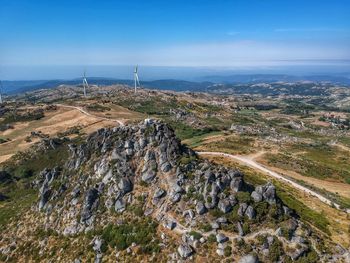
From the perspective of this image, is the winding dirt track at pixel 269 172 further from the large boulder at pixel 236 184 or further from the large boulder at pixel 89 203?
the large boulder at pixel 89 203

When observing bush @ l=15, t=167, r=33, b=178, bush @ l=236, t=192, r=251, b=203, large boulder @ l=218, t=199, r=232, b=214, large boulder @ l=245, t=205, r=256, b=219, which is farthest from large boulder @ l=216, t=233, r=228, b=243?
bush @ l=15, t=167, r=33, b=178

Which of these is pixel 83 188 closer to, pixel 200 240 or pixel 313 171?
pixel 200 240

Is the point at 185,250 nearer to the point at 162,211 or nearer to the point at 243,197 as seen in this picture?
the point at 162,211

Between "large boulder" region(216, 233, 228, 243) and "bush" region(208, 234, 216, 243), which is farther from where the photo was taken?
"bush" region(208, 234, 216, 243)

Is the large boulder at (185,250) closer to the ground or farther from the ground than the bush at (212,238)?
closer to the ground

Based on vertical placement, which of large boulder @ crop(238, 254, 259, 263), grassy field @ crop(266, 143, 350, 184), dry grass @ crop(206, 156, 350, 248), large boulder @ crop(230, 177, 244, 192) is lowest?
grassy field @ crop(266, 143, 350, 184)

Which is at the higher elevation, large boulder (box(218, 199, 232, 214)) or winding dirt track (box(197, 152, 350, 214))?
large boulder (box(218, 199, 232, 214))

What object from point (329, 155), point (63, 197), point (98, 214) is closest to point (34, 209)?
point (63, 197)

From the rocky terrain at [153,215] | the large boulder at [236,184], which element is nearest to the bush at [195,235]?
the rocky terrain at [153,215]

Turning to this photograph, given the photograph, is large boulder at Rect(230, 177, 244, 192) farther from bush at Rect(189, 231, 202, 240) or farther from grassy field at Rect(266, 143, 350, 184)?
grassy field at Rect(266, 143, 350, 184)
